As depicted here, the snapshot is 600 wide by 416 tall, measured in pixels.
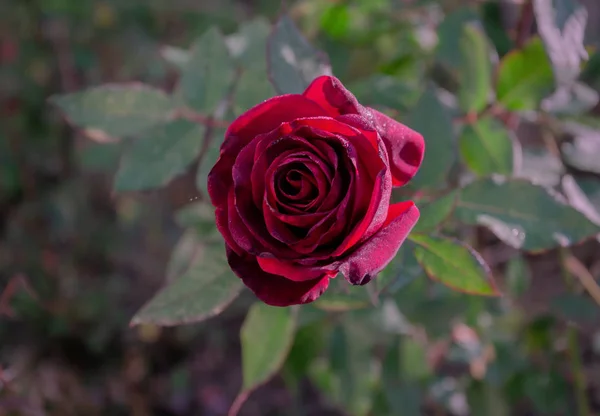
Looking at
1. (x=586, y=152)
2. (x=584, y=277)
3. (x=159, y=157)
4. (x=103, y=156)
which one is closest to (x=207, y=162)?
(x=159, y=157)

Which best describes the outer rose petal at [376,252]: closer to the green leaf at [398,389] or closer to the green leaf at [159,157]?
the green leaf at [159,157]

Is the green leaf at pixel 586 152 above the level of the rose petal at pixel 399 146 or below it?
below

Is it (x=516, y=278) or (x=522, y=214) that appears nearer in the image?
(x=522, y=214)

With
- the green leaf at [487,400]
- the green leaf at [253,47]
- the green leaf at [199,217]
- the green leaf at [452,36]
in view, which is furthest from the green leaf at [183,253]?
the green leaf at [487,400]

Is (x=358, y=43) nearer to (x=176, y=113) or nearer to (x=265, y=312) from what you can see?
(x=176, y=113)

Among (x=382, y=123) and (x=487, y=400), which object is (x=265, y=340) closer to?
(x=382, y=123)

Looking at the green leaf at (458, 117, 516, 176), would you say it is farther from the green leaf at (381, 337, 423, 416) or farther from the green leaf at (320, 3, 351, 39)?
the green leaf at (381, 337, 423, 416)
